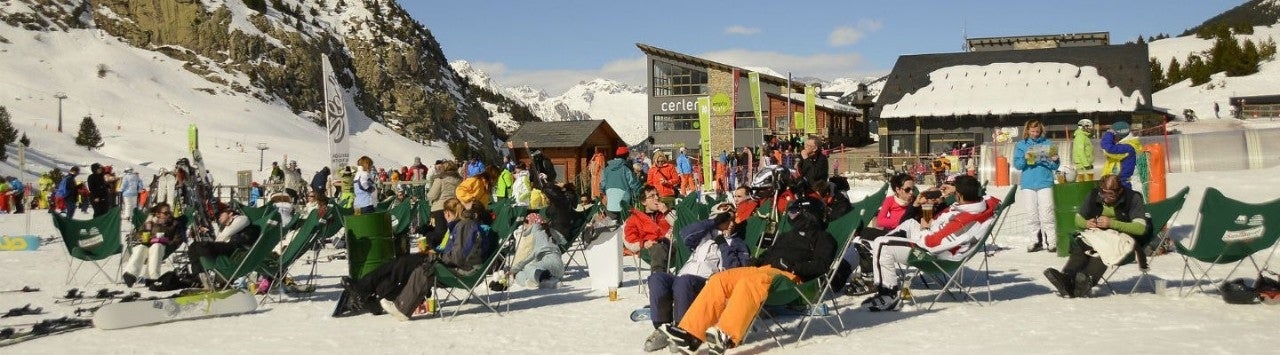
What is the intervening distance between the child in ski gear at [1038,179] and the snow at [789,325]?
6.65 ft

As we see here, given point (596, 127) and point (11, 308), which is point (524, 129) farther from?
point (11, 308)

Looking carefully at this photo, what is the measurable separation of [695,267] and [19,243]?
31.6 feet

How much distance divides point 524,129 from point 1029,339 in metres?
29.4

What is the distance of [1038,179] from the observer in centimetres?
1070

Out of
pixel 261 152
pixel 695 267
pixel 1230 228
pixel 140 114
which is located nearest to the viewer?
pixel 695 267

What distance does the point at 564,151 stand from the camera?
107ft

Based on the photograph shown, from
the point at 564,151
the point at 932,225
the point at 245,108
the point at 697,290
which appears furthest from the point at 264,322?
the point at 245,108

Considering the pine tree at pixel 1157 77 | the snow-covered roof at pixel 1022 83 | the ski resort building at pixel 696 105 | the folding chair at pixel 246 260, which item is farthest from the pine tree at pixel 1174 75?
the folding chair at pixel 246 260

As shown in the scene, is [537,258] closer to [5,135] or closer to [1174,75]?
[5,135]

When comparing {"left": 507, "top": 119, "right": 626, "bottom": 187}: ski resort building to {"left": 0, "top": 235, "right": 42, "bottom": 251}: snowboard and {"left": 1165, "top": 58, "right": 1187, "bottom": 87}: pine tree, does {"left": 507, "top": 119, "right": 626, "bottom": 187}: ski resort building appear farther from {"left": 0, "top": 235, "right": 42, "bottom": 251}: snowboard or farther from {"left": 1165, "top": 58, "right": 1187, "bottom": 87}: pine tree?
{"left": 1165, "top": 58, "right": 1187, "bottom": 87}: pine tree

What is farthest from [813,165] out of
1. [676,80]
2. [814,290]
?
[676,80]

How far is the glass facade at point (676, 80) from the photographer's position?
51219 millimetres

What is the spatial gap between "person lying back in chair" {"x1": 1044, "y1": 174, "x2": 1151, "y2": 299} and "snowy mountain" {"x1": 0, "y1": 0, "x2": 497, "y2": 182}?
31185mm

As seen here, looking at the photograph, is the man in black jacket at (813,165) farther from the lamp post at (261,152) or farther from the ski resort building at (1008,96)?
→ the lamp post at (261,152)
